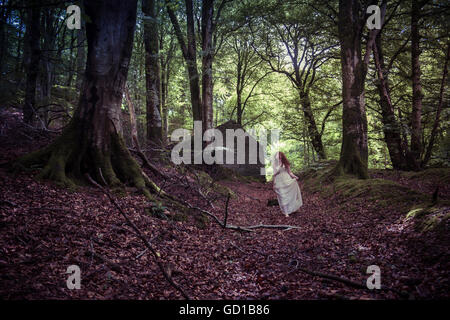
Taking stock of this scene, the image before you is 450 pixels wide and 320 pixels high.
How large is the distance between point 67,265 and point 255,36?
22847mm

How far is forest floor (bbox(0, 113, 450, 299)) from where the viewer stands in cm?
293

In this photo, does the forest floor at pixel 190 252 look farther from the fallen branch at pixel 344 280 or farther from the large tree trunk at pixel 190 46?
the large tree trunk at pixel 190 46

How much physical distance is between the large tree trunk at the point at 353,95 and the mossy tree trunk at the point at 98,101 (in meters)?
7.92

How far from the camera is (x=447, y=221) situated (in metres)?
3.93

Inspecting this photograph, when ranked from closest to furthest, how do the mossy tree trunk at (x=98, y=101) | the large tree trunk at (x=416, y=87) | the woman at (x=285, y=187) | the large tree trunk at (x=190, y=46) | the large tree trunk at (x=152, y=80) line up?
the mossy tree trunk at (x=98, y=101), the woman at (x=285, y=187), the large tree trunk at (x=416, y=87), the large tree trunk at (x=152, y=80), the large tree trunk at (x=190, y=46)

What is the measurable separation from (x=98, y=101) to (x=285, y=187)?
6.23 metres

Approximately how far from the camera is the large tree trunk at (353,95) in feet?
32.4

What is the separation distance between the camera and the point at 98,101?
5895 mm

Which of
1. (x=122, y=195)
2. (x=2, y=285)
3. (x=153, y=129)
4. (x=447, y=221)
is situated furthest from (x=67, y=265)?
(x=153, y=129)

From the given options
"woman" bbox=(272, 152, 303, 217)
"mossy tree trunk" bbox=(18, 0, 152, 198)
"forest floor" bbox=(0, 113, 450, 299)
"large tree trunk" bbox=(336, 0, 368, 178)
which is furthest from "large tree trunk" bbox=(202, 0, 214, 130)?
"forest floor" bbox=(0, 113, 450, 299)

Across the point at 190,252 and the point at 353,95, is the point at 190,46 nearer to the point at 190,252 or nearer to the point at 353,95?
the point at 353,95

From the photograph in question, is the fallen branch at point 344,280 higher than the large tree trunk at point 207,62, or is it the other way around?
the large tree trunk at point 207,62

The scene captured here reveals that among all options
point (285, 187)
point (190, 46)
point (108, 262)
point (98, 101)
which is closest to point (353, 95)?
point (285, 187)

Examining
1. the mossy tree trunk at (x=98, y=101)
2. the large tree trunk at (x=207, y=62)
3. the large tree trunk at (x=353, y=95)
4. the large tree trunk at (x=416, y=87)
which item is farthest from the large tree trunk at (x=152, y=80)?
the large tree trunk at (x=416, y=87)
